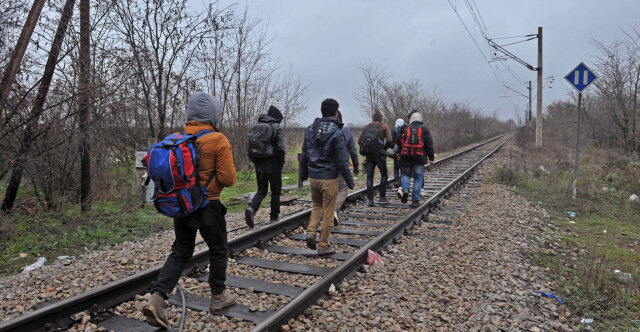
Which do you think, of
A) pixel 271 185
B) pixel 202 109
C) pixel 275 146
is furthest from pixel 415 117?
pixel 202 109

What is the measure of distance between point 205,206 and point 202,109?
0.84 metres

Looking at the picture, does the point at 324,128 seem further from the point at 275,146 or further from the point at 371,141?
the point at 371,141

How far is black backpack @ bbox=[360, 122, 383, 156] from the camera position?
28.8ft

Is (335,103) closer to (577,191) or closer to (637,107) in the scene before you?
(577,191)

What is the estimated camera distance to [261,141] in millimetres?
6934

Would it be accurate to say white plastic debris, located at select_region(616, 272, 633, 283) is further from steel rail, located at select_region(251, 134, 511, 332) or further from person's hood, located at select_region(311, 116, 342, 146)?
person's hood, located at select_region(311, 116, 342, 146)

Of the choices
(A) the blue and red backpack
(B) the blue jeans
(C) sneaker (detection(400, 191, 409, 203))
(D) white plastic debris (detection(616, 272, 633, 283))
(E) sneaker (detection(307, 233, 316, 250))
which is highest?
(A) the blue and red backpack

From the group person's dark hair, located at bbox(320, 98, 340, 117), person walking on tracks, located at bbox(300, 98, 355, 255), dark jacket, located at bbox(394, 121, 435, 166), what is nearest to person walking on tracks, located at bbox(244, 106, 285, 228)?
person walking on tracks, located at bbox(300, 98, 355, 255)

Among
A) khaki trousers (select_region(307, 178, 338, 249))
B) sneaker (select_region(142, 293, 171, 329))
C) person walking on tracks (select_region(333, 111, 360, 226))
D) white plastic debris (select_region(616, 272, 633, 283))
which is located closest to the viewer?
sneaker (select_region(142, 293, 171, 329))

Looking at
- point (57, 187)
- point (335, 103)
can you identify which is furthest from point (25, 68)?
point (335, 103)

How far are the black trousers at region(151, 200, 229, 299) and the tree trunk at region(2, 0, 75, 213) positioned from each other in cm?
585

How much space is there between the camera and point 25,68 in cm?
827

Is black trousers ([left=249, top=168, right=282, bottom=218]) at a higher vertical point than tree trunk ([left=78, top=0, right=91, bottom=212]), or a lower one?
lower

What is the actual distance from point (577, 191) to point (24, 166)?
42.9ft
